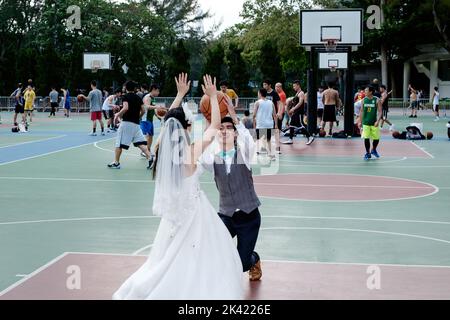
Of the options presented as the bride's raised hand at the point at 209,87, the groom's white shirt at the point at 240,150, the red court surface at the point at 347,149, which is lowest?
the red court surface at the point at 347,149

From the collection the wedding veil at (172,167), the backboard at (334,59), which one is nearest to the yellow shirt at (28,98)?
the backboard at (334,59)

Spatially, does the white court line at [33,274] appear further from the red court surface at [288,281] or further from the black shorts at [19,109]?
the black shorts at [19,109]

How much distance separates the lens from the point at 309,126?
26.4 metres

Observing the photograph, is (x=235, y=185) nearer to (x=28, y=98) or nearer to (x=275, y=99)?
(x=275, y=99)

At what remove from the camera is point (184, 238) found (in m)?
6.13

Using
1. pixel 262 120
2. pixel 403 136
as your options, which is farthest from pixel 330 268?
pixel 403 136

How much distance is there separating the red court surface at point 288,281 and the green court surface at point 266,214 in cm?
30

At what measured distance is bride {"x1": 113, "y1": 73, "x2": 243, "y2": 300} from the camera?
602 cm

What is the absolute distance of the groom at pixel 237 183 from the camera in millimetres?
6832

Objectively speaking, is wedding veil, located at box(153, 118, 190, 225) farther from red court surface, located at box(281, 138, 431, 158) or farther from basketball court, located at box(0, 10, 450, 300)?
red court surface, located at box(281, 138, 431, 158)

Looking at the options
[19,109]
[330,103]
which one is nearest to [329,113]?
[330,103]

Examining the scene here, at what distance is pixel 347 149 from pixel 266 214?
1100 cm

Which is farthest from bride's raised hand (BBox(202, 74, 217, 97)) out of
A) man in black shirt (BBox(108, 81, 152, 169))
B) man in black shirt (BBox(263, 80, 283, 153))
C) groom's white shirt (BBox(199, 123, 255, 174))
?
man in black shirt (BBox(263, 80, 283, 153))
